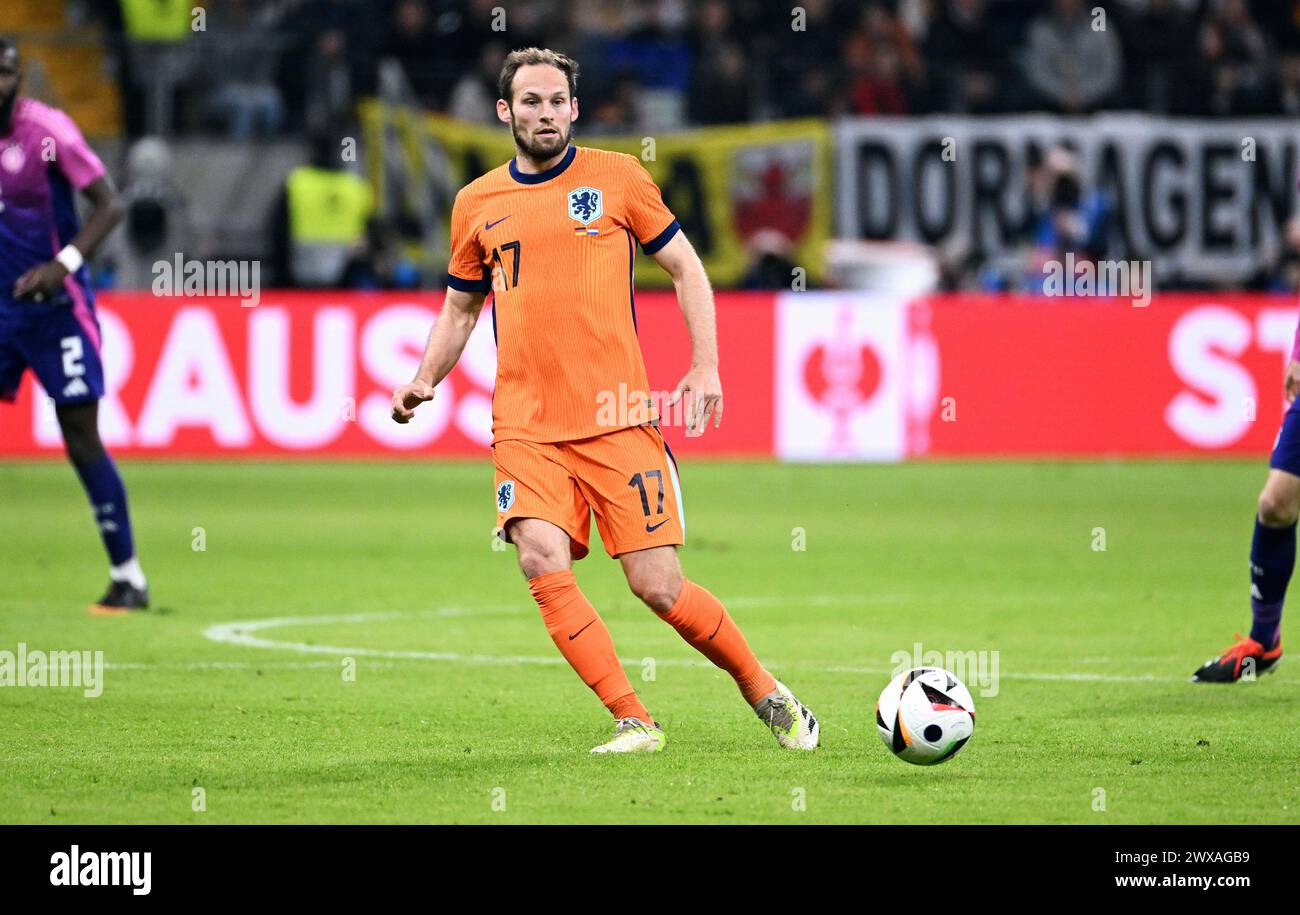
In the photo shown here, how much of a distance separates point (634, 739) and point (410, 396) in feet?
4.23

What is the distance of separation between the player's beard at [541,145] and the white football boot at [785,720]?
1832 millimetres

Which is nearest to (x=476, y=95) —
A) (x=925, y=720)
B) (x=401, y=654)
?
(x=401, y=654)

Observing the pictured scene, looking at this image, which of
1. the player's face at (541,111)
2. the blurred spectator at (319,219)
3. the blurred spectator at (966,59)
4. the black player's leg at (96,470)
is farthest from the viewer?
the blurred spectator at (966,59)

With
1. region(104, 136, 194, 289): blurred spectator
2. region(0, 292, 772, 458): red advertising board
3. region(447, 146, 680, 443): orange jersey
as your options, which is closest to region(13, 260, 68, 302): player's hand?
region(447, 146, 680, 443): orange jersey

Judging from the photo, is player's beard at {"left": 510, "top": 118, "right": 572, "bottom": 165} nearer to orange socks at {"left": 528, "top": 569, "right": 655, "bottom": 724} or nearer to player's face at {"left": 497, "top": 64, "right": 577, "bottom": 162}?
player's face at {"left": 497, "top": 64, "right": 577, "bottom": 162}

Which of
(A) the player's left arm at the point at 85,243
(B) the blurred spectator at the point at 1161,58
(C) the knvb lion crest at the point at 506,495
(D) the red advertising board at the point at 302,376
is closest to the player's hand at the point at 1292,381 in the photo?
(C) the knvb lion crest at the point at 506,495

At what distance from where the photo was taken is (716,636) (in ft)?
22.7

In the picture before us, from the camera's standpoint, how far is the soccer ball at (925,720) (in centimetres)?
658

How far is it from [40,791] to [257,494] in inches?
433

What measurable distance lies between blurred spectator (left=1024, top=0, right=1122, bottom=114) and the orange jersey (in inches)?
Result: 707

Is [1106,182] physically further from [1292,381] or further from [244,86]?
[1292,381]

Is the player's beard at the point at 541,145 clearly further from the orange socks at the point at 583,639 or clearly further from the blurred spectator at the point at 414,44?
the blurred spectator at the point at 414,44

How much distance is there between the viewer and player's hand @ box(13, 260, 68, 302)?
33.5ft

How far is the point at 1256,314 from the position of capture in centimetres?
1911
